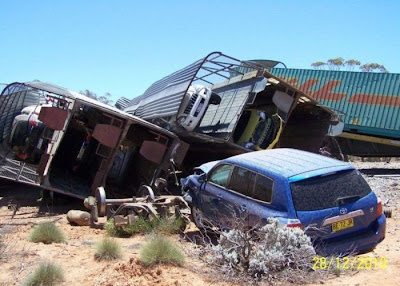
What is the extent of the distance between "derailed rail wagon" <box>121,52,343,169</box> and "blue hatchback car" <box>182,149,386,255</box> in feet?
18.5

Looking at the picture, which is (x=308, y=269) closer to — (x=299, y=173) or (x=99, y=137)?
(x=299, y=173)

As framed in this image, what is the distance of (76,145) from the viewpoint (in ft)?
54.0

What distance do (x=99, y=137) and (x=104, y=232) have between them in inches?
137

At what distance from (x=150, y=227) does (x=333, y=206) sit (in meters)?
3.60

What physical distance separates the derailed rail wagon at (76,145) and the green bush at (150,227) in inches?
117

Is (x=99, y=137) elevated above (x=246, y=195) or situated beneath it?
situated beneath

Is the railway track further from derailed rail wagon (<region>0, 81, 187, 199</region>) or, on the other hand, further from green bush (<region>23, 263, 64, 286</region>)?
green bush (<region>23, 263, 64, 286</region>)

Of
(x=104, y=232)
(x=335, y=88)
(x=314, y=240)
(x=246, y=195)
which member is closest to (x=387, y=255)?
(x=314, y=240)

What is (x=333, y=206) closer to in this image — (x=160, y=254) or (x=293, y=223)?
(x=293, y=223)

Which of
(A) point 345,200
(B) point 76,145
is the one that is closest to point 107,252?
(A) point 345,200

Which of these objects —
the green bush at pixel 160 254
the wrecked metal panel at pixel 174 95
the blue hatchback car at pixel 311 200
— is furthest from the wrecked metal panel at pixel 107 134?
the green bush at pixel 160 254

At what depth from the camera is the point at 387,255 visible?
6.37m

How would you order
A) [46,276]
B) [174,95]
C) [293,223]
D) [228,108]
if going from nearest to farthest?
[46,276]
[293,223]
[174,95]
[228,108]

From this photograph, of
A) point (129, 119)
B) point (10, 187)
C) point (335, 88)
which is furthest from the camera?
point (335, 88)
